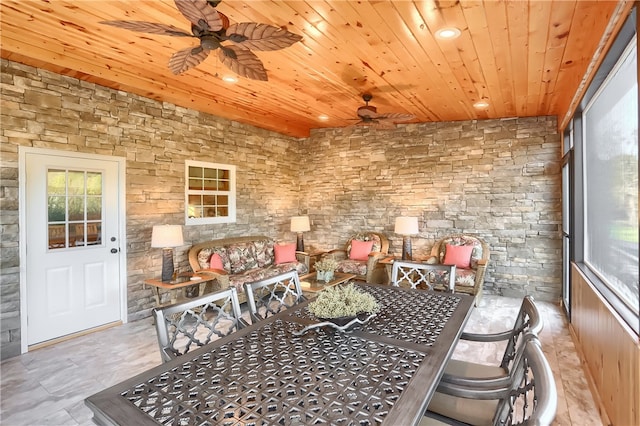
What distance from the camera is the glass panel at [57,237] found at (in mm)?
3633

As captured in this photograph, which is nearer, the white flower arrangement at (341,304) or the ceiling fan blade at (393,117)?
the white flower arrangement at (341,304)

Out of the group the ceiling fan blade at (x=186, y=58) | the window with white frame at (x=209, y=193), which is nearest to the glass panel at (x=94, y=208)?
the window with white frame at (x=209, y=193)

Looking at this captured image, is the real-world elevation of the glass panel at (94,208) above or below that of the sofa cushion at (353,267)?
above

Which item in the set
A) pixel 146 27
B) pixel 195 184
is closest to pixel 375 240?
pixel 195 184

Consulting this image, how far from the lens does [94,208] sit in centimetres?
400

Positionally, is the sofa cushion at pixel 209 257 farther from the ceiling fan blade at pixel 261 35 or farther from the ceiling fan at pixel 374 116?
the ceiling fan blade at pixel 261 35

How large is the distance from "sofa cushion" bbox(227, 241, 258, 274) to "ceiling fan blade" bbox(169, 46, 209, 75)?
3.14 m

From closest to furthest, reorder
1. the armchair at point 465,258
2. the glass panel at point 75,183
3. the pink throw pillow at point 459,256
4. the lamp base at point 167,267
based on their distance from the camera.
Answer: the glass panel at point 75,183 → the lamp base at point 167,267 → the armchair at point 465,258 → the pink throw pillow at point 459,256

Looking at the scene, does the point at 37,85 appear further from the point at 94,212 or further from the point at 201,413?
the point at 201,413

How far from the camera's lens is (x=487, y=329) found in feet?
12.8

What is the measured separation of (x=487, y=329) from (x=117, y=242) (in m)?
4.51

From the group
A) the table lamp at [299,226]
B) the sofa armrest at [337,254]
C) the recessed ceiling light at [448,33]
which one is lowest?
the sofa armrest at [337,254]

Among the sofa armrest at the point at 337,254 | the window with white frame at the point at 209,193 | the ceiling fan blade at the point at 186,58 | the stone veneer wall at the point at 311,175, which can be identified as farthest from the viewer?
the sofa armrest at the point at 337,254

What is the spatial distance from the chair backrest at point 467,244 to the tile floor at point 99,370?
3.58 ft
